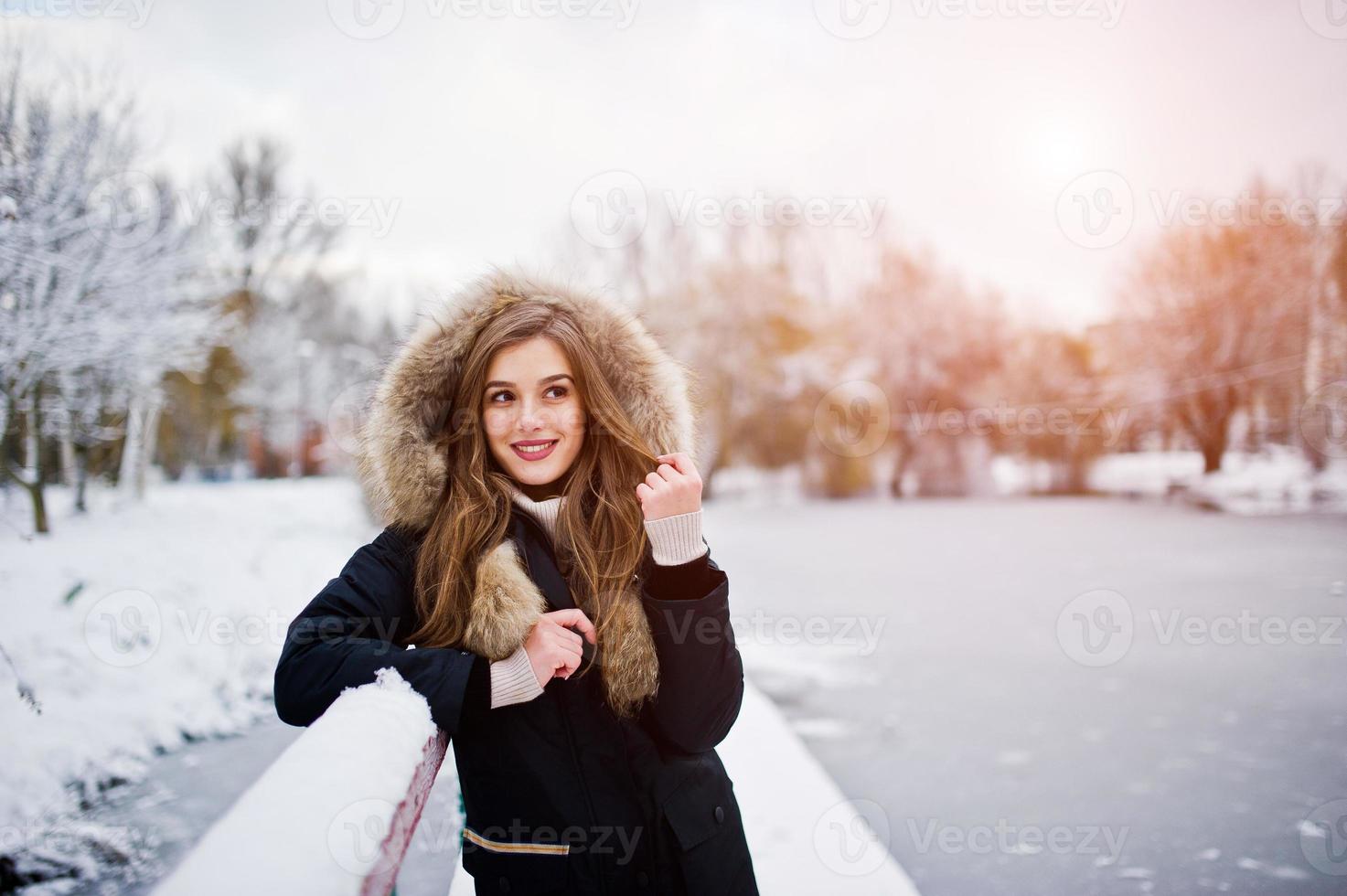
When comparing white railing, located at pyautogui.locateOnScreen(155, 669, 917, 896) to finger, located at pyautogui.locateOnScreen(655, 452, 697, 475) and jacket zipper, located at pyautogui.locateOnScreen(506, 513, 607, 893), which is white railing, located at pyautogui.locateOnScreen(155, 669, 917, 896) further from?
finger, located at pyautogui.locateOnScreen(655, 452, 697, 475)

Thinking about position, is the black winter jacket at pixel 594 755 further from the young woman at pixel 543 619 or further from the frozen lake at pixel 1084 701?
the frozen lake at pixel 1084 701

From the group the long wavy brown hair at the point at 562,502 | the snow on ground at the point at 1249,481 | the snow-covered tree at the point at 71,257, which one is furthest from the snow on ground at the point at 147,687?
the snow on ground at the point at 1249,481

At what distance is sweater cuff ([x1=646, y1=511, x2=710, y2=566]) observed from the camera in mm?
1352

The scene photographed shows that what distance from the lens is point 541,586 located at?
4.78 feet

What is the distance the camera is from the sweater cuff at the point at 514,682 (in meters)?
1.26

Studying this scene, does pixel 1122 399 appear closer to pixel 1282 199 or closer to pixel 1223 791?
pixel 1282 199

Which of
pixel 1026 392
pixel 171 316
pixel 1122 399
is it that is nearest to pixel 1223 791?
pixel 171 316

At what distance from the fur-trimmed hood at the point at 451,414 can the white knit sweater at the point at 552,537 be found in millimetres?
93

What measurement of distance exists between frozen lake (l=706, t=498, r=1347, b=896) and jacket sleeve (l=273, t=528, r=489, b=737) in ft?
7.75

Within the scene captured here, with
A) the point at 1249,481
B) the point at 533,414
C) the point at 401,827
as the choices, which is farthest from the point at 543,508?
the point at 1249,481

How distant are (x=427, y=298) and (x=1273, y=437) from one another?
48.0 feet

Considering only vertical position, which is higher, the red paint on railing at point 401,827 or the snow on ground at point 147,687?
the red paint on railing at point 401,827

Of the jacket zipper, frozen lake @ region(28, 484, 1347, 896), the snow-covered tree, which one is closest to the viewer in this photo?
the jacket zipper

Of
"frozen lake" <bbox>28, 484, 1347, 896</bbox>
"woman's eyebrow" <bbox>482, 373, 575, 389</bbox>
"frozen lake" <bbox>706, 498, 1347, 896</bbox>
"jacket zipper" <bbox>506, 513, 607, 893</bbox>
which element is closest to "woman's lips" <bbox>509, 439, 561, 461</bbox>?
"woman's eyebrow" <bbox>482, 373, 575, 389</bbox>
